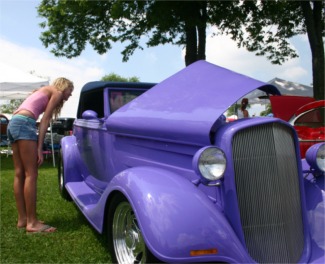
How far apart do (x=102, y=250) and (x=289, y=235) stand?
5.77 ft

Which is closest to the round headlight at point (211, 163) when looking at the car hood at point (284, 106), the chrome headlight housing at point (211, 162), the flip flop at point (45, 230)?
the chrome headlight housing at point (211, 162)

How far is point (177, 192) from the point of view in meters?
2.22

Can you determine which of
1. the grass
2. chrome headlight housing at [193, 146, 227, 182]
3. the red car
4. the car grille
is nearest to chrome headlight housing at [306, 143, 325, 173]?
the car grille

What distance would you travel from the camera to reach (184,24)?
37.7 ft

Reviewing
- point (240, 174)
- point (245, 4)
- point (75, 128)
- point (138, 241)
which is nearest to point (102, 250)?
point (138, 241)

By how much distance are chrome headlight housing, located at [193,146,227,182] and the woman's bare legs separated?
86.8 inches

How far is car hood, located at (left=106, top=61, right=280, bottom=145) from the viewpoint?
245cm

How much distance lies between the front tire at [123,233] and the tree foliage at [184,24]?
355 inches

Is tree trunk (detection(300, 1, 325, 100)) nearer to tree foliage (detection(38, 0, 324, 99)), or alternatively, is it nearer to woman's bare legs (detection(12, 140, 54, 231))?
tree foliage (detection(38, 0, 324, 99))

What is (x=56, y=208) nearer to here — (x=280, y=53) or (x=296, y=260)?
(x=296, y=260)

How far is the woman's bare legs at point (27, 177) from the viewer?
12.0 feet

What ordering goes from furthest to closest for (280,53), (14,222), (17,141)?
(280,53)
(14,222)
(17,141)

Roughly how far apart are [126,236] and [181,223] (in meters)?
0.72

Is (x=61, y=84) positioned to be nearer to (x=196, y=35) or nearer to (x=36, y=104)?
(x=36, y=104)
